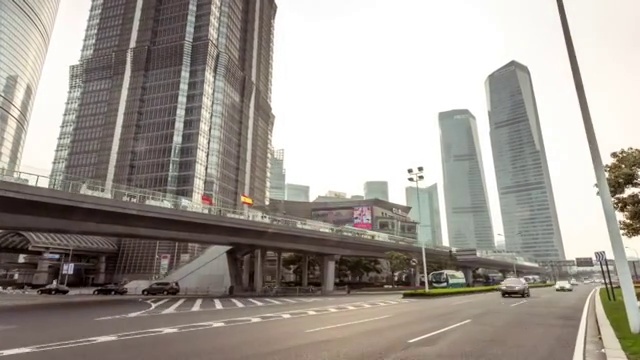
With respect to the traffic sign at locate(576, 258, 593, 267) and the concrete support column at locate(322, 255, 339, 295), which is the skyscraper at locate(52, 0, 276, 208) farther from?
the traffic sign at locate(576, 258, 593, 267)

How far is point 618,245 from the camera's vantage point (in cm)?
958

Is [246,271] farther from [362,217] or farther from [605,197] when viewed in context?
[362,217]

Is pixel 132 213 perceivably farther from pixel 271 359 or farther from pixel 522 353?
pixel 522 353

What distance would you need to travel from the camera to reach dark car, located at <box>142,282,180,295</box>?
46.4 m

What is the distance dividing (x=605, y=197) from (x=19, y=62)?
12406 cm

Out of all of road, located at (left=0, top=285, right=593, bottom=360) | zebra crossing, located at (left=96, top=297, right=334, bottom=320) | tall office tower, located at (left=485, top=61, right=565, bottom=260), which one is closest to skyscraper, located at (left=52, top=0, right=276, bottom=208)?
zebra crossing, located at (left=96, top=297, right=334, bottom=320)

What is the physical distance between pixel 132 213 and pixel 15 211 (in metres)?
7.65

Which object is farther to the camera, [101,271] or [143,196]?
[101,271]

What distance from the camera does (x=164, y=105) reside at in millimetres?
102188

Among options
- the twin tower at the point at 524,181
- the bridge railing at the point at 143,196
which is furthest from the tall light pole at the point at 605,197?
the twin tower at the point at 524,181

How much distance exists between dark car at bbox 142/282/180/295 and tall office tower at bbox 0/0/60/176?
7409 centimetres

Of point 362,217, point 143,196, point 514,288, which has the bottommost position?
point 514,288

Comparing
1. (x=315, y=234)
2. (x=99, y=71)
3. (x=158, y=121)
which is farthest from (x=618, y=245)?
(x=99, y=71)

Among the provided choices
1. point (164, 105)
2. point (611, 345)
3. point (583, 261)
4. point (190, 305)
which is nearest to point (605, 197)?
point (611, 345)
